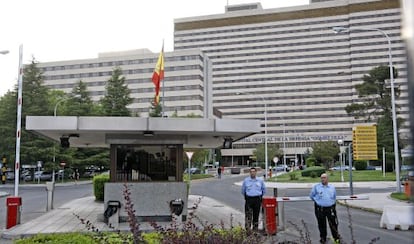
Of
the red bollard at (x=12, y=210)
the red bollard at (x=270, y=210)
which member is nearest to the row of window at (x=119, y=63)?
the red bollard at (x=12, y=210)

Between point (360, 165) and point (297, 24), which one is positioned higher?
point (297, 24)

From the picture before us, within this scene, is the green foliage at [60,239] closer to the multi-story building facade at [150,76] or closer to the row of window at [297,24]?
the multi-story building facade at [150,76]

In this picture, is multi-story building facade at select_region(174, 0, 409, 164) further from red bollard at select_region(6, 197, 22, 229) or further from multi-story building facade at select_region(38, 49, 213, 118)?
red bollard at select_region(6, 197, 22, 229)

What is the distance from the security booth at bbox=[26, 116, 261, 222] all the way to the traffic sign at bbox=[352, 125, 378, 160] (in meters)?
16.4

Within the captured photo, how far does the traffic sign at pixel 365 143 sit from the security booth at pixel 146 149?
16.4m

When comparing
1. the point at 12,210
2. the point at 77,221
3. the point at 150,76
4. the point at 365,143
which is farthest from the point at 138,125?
the point at 150,76

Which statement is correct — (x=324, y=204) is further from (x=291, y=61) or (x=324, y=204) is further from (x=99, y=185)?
(x=291, y=61)

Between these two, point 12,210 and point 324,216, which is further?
point 12,210

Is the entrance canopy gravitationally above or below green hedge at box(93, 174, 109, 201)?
above

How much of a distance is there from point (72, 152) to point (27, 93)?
26.0 feet

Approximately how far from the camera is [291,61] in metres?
136

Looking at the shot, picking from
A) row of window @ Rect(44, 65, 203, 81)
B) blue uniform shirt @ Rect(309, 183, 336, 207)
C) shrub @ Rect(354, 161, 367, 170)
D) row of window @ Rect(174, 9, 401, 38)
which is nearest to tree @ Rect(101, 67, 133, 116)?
shrub @ Rect(354, 161, 367, 170)

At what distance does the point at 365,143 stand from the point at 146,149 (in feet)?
59.3

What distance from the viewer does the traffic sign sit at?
28438 mm
